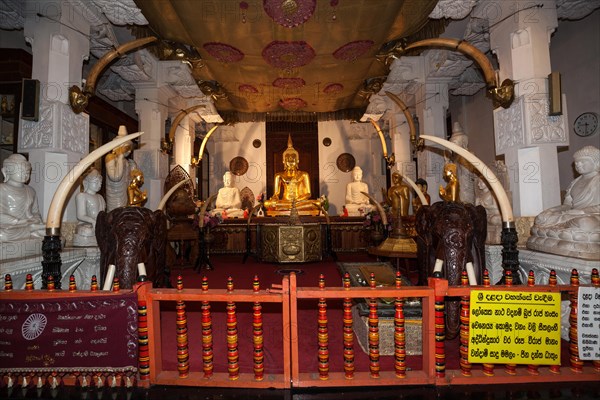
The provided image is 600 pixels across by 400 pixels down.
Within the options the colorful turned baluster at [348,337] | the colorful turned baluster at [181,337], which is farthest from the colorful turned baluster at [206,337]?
the colorful turned baluster at [348,337]

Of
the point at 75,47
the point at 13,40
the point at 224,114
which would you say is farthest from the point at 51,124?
the point at 224,114

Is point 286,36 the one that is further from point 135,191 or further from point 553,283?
point 553,283

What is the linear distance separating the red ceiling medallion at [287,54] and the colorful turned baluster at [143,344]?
4987 mm

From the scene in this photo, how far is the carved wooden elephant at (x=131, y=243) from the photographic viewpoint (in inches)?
96.9

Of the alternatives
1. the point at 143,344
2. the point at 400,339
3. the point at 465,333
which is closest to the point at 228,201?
the point at 143,344

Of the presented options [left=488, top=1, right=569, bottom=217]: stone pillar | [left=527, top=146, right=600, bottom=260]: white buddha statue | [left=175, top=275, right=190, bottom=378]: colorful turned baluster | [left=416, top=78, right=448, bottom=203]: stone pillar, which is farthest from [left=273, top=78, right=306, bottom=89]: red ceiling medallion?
[left=175, top=275, right=190, bottom=378]: colorful turned baluster

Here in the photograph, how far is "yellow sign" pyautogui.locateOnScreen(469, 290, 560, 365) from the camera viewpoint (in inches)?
73.2

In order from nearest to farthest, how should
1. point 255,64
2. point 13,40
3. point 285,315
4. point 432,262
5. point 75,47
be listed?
point 285,315, point 432,262, point 75,47, point 13,40, point 255,64

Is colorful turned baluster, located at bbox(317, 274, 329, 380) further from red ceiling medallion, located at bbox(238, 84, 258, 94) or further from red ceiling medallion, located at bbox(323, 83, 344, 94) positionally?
red ceiling medallion, located at bbox(238, 84, 258, 94)

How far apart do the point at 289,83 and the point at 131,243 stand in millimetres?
6060

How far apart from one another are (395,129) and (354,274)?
21.0 feet

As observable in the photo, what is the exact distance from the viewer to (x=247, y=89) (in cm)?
812

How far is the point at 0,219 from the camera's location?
3145 millimetres

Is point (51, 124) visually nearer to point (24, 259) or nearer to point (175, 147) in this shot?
point (24, 259)
